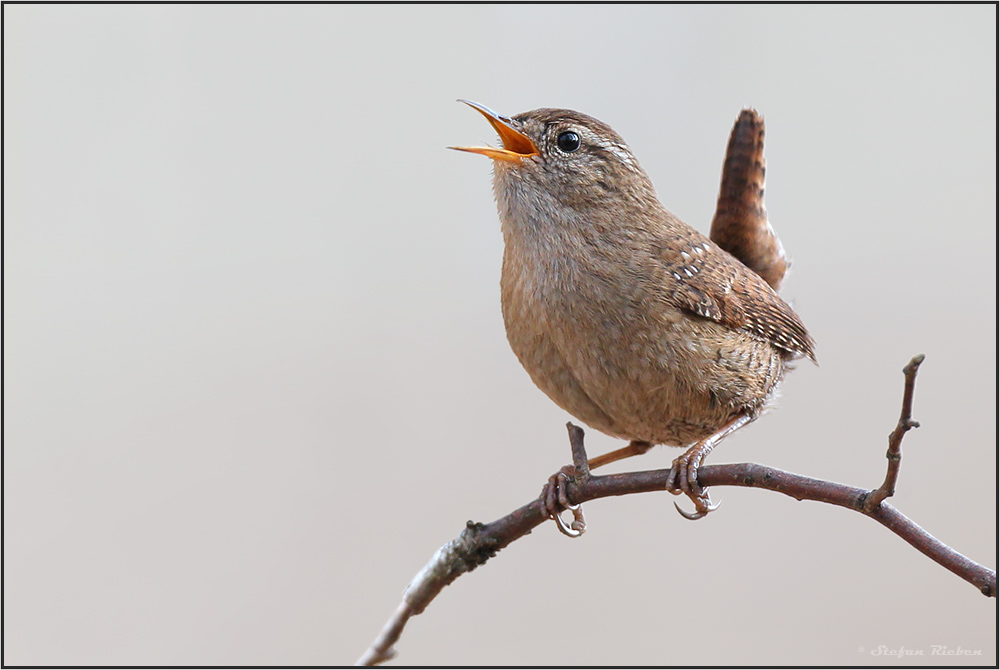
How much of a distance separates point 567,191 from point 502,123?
0.93ft

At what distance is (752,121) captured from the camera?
2.94 metres

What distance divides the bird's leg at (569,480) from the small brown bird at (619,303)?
16cm

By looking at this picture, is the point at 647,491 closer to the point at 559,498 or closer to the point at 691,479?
the point at 691,479

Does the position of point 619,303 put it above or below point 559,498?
above

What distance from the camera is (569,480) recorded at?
7.19ft

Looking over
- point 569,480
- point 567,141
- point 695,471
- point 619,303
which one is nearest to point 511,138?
point 567,141

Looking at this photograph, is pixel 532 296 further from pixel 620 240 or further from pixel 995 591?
pixel 995 591

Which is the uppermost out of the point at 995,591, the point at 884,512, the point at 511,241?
the point at 511,241

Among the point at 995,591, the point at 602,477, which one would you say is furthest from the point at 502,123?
the point at 995,591

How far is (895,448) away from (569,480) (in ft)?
3.04

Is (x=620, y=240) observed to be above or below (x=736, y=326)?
above

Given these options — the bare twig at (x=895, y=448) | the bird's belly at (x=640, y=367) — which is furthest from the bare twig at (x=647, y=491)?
the bird's belly at (x=640, y=367)

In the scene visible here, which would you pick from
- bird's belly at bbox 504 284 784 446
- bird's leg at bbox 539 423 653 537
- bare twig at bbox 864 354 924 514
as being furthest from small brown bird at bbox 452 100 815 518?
bare twig at bbox 864 354 924 514

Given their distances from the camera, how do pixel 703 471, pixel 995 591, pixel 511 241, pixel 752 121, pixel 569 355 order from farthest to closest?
1. pixel 752 121
2. pixel 511 241
3. pixel 569 355
4. pixel 703 471
5. pixel 995 591
